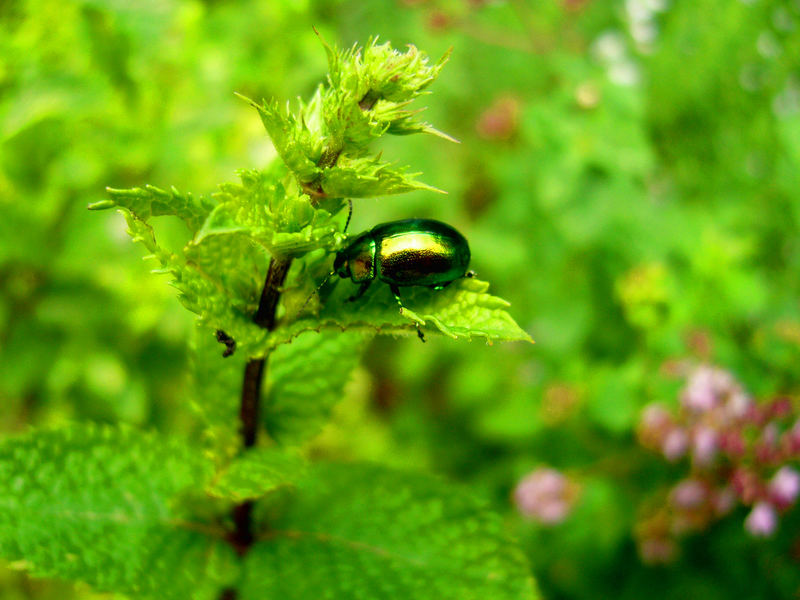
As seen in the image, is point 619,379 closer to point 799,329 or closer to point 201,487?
point 799,329

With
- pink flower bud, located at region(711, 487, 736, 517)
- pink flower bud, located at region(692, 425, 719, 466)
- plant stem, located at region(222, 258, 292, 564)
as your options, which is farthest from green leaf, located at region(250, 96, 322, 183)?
pink flower bud, located at region(711, 487, 736, 517)

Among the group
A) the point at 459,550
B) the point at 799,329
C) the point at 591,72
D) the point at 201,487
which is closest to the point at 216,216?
the point at 201,487

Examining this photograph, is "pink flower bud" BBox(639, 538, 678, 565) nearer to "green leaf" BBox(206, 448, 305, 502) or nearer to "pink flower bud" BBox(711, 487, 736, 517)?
"pink flower bud" BBox(711, 487, 736, 517)

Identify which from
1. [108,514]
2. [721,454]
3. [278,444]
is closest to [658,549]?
[721,454]

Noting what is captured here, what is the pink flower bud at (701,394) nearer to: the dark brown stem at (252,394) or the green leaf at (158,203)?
the dark brown stem at (252,394)

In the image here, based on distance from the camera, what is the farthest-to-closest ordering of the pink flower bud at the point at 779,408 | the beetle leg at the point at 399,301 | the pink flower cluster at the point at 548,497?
1. the pink flower cluster at the point at 548,497
2. the pink flower bud at the point at 779,408
3. the beetle leg at the point at 399,301

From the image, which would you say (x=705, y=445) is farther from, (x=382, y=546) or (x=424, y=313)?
(x=424, y=313)

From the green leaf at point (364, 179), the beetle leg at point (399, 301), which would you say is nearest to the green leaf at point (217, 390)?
the beetle leg at point (399, 301)
